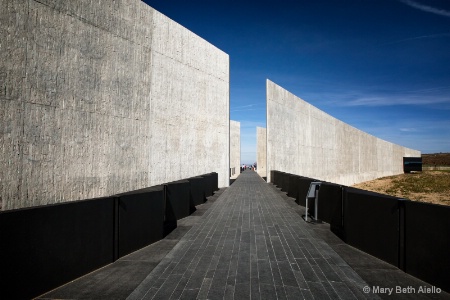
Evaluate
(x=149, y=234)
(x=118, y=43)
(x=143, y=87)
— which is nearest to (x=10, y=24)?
(x=118, y=43)

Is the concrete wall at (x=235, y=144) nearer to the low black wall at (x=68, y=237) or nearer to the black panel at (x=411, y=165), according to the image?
the low black wall at (x=68, y=237)

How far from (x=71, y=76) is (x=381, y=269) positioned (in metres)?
10.1

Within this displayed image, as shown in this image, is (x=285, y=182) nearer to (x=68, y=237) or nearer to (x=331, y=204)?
(x=331, y=204)

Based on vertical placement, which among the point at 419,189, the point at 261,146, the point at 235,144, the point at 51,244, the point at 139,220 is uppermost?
the point at 235,144

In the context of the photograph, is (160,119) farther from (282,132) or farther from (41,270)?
(282,132)

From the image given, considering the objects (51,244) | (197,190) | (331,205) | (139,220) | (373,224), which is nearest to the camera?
(51,244)

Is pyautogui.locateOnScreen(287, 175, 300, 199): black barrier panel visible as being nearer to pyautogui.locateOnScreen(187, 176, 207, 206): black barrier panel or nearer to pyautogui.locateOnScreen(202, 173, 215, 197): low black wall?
pyautogui.locateOnScreen(202, 173, 215, 197): low black wall

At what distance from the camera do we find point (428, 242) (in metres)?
4.60

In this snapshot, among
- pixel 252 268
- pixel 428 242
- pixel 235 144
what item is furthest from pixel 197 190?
pixel 235 144

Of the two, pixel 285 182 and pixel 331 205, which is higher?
pixel 331 205

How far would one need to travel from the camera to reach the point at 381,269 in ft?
17.3

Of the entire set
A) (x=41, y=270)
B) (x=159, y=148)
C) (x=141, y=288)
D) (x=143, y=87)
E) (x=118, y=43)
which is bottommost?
(x=141, y=288)

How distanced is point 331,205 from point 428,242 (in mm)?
3919

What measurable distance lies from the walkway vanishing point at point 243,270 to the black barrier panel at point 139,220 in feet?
0.73
